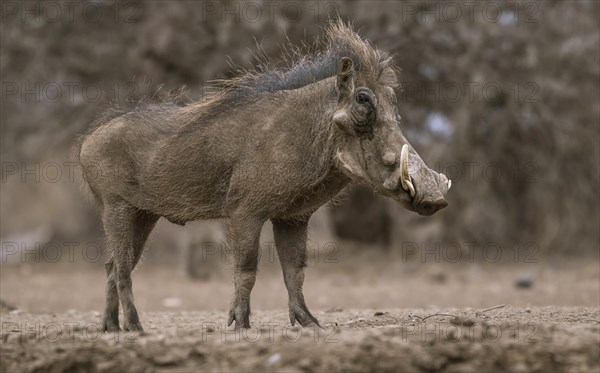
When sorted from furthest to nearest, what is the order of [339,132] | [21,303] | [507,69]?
[507,69], [21,303], [339,132]

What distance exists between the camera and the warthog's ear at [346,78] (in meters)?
5.78

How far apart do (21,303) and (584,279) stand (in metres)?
7.34

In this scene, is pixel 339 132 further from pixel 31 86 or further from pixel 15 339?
pixel 31 86

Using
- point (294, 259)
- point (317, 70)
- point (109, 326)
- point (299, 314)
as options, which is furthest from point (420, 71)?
point (109, 326)

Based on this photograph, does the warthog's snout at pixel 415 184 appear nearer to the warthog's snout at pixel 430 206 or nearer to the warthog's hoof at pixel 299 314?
the warthog's snout at pixel 430 206

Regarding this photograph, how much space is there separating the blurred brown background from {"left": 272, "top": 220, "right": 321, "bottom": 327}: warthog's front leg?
22.0 feet

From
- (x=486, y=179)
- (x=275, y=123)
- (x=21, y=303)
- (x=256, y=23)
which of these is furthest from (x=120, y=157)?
(x=486, y=179)

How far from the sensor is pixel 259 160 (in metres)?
5.86

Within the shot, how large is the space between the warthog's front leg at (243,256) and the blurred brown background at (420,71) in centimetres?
723

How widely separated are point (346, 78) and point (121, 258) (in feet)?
6.49

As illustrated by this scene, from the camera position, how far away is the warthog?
5711mm

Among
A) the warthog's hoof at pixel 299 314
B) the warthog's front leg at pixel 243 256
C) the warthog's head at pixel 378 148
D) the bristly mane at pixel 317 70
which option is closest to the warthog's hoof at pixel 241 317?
the warthog's front leg at pixel 243 256

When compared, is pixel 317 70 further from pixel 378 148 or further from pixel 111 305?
pixel 111 305

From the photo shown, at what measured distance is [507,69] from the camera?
13.9 m
